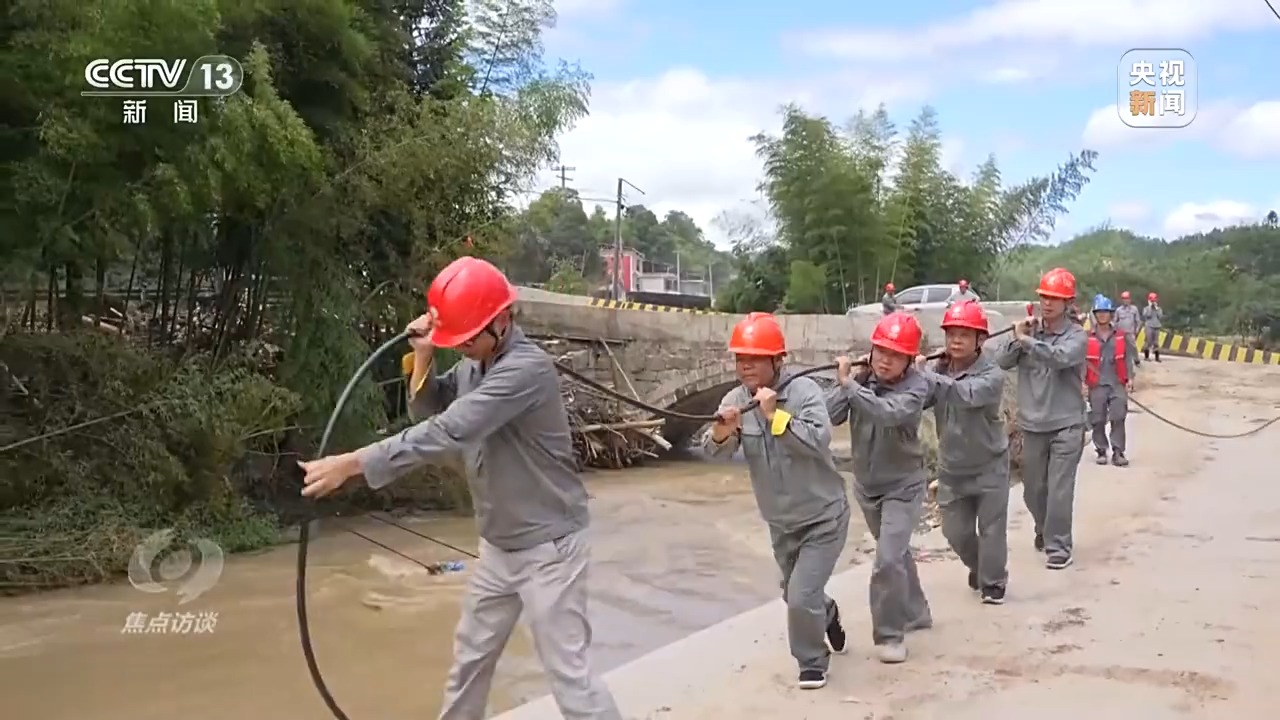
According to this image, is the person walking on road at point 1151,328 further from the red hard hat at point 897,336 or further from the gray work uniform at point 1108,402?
the red hard hat at point 897,336

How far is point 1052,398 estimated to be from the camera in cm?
739

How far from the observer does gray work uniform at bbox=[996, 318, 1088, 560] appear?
285 inches

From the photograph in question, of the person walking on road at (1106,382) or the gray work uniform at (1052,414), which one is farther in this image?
the person walking on road at (1106,382)

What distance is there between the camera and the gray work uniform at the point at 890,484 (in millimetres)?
5543

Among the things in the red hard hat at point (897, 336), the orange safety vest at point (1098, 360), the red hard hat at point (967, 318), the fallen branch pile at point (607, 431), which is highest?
the red hard hat at point (967, 318)

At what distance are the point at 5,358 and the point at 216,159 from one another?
247cm

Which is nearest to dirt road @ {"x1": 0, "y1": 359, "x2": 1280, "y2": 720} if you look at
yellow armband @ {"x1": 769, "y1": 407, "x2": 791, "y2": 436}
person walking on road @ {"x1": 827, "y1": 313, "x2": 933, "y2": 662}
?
person walking on road @ {"x1": 827, "y1": 313, "x2": 933, "y2": 662}

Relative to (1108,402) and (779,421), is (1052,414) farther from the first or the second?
(1108,402)

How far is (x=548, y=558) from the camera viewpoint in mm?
3705

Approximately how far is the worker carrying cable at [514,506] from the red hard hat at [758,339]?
1228 millimetres

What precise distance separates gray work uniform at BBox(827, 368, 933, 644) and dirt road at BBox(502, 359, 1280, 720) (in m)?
0.27

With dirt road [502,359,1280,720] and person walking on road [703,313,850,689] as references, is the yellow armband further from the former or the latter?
dirt road [502,359,1280,720]

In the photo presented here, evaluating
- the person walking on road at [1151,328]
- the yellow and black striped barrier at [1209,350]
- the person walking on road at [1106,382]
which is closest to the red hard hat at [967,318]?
the person walking on road at [1106,382]

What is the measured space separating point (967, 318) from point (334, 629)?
5.64 metres
